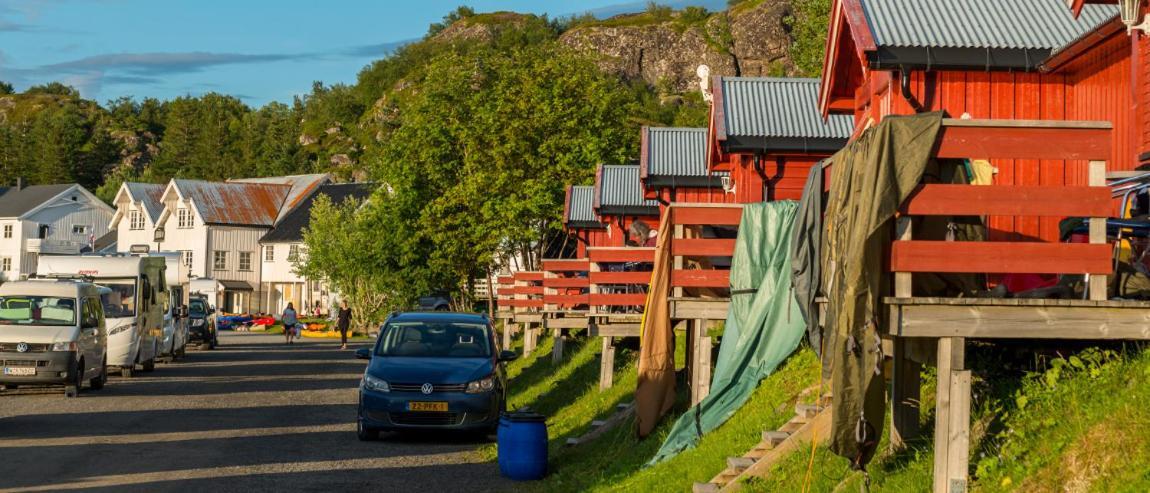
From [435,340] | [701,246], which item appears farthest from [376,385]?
[701,246]

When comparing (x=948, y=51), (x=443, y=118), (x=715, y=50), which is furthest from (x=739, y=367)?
(x=715, y=50)

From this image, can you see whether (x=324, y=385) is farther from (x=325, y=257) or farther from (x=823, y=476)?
(x=325, y=257)

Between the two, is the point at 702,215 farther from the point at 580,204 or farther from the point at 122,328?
the point at 580,204

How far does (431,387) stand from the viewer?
18984mm

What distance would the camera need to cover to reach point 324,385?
30.7 meters

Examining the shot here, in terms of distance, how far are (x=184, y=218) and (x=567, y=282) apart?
3190 inches

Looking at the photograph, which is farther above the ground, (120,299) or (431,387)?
(120,299)

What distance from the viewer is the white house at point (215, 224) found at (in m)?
101

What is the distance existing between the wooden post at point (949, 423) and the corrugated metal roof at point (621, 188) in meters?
27.3

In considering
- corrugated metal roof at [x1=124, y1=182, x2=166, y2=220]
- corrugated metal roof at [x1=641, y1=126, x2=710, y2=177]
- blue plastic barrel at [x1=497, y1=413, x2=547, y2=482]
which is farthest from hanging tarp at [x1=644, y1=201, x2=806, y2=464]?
corrugated metal roof at [x1=124, y1=182, x2=166, y2=220]

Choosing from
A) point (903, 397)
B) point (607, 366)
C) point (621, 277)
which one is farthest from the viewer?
point (607, 366)

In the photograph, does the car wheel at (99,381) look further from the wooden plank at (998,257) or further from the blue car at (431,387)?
the wooden plank at (998,257)

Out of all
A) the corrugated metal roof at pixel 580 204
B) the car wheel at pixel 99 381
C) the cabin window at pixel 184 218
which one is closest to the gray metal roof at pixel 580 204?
the corrugated metal roof at pixel 580 204

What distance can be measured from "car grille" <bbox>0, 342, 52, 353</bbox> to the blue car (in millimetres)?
7025
